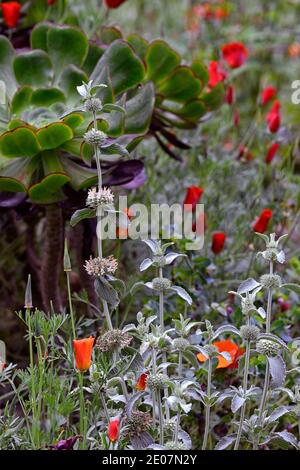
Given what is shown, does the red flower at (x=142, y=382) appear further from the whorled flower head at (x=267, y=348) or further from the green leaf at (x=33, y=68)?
the green leaf at (x=33, y=68)

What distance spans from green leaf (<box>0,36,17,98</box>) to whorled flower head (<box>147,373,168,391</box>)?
0.65m

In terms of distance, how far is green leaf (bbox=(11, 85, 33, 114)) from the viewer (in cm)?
124

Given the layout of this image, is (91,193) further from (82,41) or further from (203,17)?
(203,17)

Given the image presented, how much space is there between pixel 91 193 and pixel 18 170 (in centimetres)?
32

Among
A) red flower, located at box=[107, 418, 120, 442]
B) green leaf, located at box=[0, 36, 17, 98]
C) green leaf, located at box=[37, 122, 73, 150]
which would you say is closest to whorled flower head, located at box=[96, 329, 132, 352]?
red flower, located at box=[107, 418, 120, 442]

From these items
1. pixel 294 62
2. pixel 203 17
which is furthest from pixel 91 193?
pixel 294 62

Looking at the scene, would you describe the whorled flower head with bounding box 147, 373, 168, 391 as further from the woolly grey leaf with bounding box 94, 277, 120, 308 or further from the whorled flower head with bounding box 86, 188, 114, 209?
the whorled flower head with bounding box 86, 188, 114, 209

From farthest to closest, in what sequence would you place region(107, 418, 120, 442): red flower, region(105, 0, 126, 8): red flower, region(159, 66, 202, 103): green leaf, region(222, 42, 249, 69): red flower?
1. region(222, 42, 249, 69): red flower
2. region(105, 0, 126, 8): red flower
3. region(159, 66, 202, 103): green leaf
4. region(107, 418, 120, 442): red flower

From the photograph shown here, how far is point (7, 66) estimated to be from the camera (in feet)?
4.38

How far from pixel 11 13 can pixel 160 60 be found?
13.6 inches

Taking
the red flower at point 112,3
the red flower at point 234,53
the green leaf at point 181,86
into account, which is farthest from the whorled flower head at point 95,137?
the red flower at point 234,53

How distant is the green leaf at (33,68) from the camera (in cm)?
128

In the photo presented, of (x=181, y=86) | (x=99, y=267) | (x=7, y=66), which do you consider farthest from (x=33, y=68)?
(x=99, y=267)

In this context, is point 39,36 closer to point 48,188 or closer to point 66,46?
point 66,46
